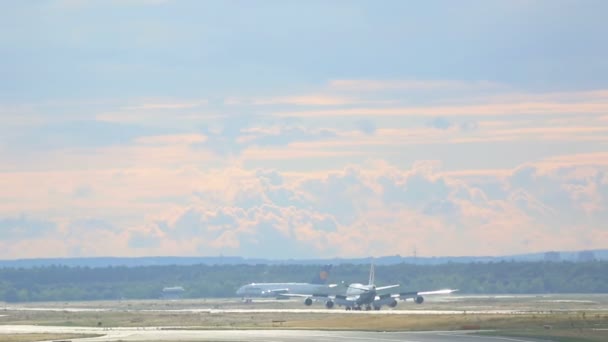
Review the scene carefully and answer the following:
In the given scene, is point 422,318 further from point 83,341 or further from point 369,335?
point 83,341

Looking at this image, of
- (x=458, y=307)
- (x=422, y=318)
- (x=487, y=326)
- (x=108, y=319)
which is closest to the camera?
(x=487, y=326)

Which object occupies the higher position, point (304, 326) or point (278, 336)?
point (304, 326)

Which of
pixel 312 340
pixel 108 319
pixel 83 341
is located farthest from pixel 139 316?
pixel 312 340

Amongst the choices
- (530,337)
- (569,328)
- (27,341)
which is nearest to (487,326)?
(569,328)

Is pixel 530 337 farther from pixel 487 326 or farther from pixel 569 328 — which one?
pixel 487 326

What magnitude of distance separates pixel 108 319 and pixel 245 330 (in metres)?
42.8

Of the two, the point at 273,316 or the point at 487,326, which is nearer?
the point at 487,326

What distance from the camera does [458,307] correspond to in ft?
649

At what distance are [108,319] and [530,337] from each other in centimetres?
7655

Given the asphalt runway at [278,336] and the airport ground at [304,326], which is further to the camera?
the airport ground at [304,326]

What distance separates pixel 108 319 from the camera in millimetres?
176375

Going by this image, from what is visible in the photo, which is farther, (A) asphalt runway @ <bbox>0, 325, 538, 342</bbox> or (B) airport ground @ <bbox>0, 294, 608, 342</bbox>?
(B) airport ground @ <bbox>0, 294, 608, 342</bbox>

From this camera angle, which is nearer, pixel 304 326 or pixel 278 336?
pixel 278 336

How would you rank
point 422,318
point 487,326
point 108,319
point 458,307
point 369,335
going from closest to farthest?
point 369,335, point 487,326, point 422,318, point 108,319, point 458,307
